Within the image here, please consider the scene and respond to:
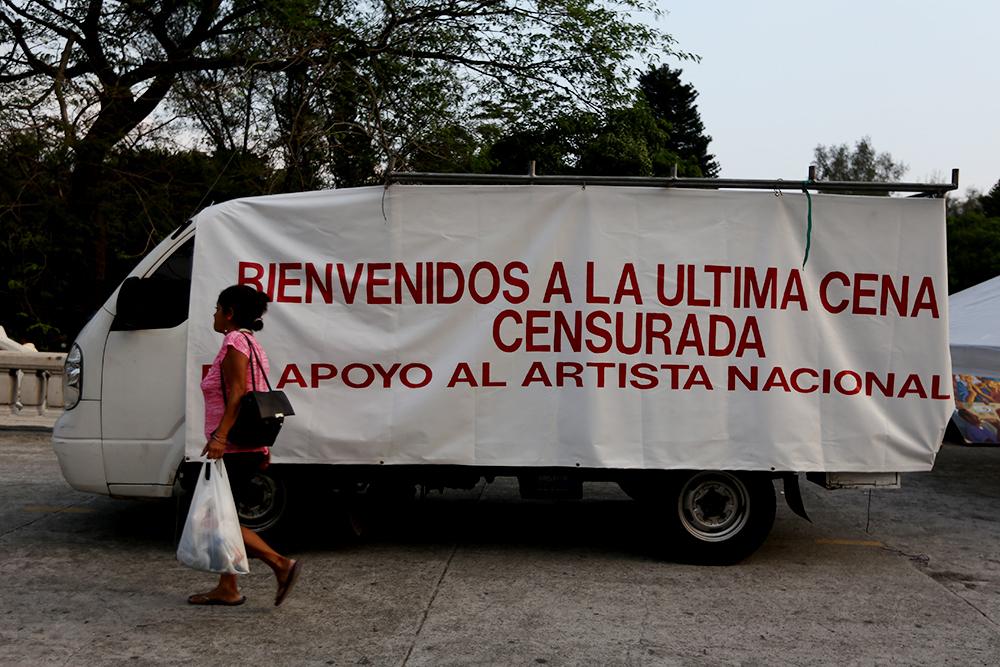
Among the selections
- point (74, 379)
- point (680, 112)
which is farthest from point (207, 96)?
point (680, 112)

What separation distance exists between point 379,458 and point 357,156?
23.3ft

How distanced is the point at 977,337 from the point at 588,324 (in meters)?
5.58

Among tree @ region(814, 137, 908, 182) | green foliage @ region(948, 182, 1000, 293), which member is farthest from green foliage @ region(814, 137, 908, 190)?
green foliage @ region(948, 182, 1000, 293)

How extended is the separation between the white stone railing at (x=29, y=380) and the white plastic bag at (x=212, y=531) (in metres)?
8.91

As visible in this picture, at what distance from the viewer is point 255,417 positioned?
5.59 meters

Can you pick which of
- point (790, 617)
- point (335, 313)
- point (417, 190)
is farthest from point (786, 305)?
point (335, 313)

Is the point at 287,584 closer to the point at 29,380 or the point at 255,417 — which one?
the point at 255,417

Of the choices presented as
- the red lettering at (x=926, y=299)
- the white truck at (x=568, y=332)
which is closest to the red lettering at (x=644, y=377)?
the white truck at (x=568, y=332)

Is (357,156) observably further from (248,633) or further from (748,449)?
(248,633)

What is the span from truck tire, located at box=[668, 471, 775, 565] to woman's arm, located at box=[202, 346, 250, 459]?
2.87 metres

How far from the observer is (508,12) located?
16.9 metres

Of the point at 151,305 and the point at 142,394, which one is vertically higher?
the point at 151,305

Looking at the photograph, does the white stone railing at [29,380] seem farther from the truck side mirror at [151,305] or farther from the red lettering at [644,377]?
the red lettering at [644,377]

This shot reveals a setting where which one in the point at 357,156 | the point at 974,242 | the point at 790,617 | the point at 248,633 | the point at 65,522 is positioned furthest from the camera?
the point at 974,242
